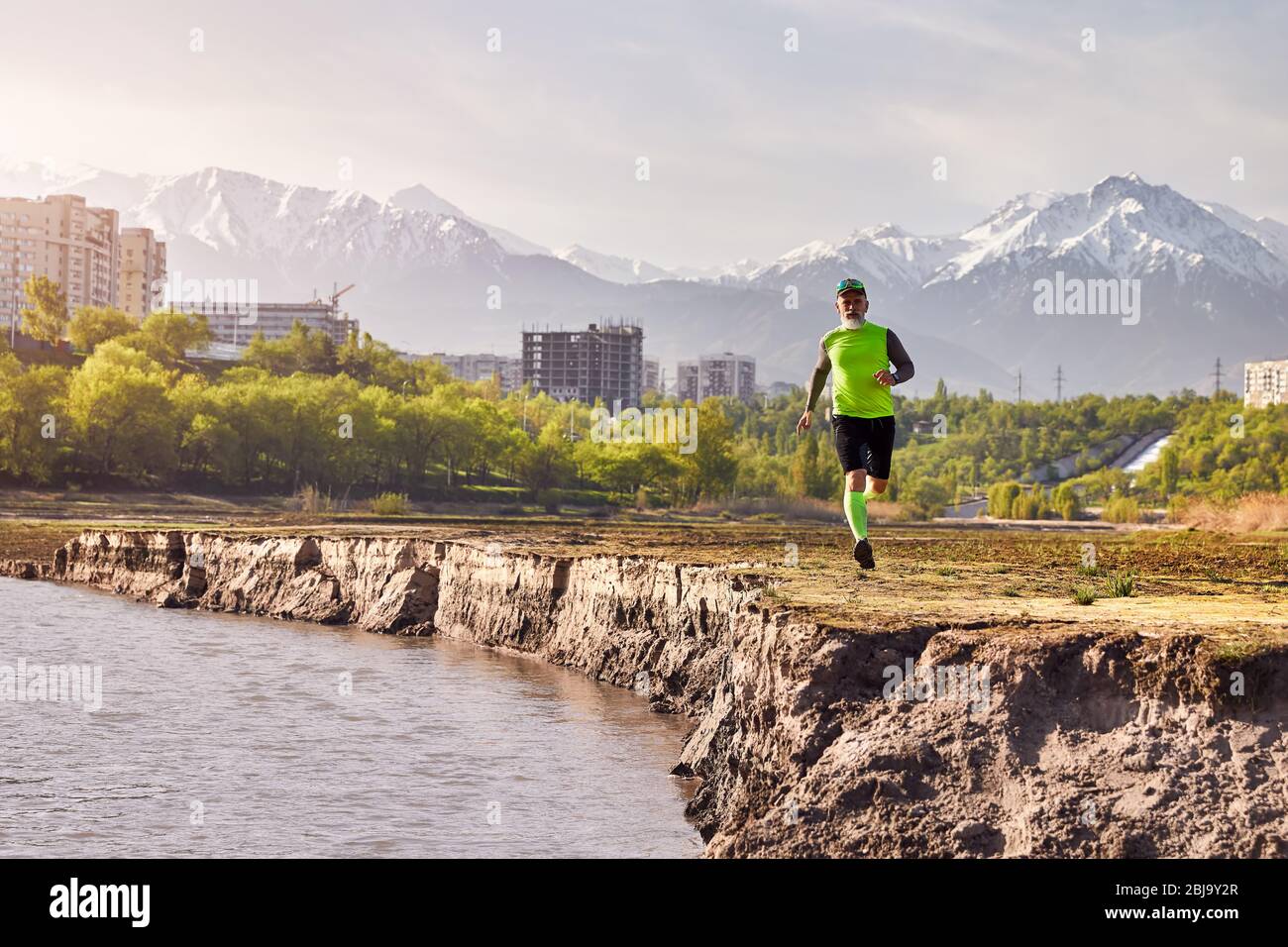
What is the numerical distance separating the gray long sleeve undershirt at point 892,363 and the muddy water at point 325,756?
258 inches

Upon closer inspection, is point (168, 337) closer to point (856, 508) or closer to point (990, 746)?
point (856, 508)

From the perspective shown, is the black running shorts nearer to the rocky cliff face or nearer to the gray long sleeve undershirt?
the gray long sleeve undershirt

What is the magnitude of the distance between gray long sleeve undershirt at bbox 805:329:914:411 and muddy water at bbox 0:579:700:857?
258 inches

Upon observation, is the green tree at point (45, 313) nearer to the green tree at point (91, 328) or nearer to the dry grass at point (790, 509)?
the green tree at point (91, 328)

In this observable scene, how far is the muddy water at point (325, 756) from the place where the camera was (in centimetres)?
2205

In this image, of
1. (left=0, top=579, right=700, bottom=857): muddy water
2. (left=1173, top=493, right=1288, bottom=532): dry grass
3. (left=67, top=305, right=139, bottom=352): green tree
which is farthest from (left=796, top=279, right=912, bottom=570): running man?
(left=67, top=305, right=139, bottom=352): green tree

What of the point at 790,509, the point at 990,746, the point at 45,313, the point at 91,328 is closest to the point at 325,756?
the point at 990,746

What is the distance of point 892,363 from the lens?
63.6 feet

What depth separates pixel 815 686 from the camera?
17578 mm

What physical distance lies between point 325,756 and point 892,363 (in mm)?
15039

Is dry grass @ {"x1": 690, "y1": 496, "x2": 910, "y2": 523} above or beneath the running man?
beneath

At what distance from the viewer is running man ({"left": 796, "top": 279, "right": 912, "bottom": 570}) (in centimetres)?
1908
